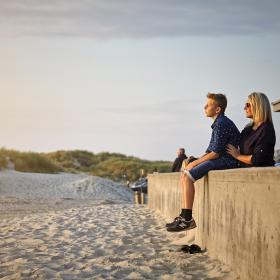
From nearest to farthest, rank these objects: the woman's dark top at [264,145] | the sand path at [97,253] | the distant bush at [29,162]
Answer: the sand path at [97,253] < the woman's dark top at [264,145] < the distant bush at [29,162]

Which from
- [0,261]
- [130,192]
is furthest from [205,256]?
[130,192]

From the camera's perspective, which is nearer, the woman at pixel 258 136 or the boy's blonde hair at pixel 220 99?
the woman at pixel 258 136

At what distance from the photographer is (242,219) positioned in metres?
5.51

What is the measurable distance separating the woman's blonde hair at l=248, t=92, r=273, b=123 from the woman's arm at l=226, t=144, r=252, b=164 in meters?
0.45

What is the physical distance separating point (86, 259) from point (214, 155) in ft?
6.91

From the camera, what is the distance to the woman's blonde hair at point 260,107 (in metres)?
6.29

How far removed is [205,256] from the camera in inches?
273

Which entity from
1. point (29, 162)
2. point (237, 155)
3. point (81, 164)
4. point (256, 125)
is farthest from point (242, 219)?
point (81, 164)

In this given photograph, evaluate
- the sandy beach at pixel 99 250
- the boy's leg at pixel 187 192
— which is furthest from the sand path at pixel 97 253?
the boy's leg at pixel 187 192

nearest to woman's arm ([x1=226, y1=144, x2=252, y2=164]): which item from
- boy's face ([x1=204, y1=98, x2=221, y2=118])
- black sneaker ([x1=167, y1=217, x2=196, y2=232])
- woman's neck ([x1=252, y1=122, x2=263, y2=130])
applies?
woman's neck ([x1=252, y1=122, x2=263, y2=130])

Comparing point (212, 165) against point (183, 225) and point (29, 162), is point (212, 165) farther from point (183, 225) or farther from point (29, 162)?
point (29, 162)

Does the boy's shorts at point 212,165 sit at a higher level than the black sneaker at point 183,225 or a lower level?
higher

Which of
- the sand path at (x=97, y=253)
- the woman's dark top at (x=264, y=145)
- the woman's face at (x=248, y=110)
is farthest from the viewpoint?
the woman's face at (x=248, y=110)

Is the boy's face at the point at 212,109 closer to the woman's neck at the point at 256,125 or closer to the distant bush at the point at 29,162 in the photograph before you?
the woman's neck at the point at 256,125
